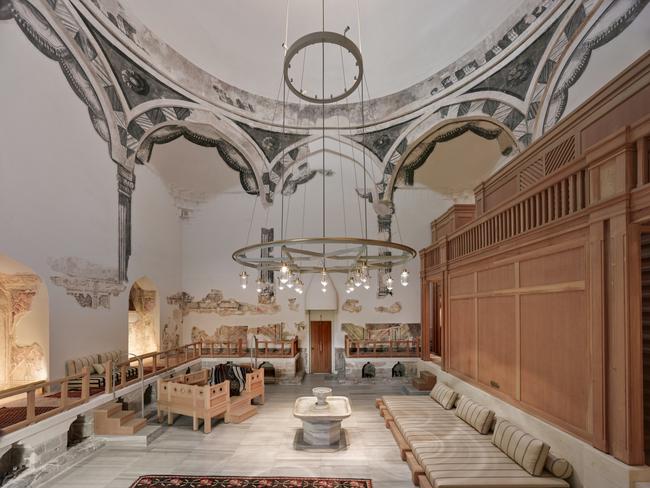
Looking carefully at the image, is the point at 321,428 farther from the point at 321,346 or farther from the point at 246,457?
the point at 321,346

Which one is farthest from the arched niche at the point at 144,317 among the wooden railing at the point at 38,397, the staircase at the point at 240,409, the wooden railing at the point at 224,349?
the wooden railing at the point at 38,397

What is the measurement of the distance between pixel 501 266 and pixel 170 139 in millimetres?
10867

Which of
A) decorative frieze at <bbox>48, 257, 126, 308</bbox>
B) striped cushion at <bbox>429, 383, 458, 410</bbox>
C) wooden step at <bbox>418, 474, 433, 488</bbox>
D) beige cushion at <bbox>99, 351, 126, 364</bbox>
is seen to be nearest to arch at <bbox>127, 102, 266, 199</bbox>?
decorative frieze at <bbox>48, 257, 126, 308</bbox>

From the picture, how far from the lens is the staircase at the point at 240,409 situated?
29.3 feet

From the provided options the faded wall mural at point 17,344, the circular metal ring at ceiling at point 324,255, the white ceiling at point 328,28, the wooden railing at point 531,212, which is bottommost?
the faded wall mural at point 17,344

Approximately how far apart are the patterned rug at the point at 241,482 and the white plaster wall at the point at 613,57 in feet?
27.1

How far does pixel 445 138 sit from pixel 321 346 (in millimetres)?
8781

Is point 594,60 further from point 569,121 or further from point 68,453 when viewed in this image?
point 68,453

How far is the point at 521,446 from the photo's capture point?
531 centimetres

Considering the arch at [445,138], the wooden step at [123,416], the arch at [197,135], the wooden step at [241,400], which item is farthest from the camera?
the arch at [445,138]

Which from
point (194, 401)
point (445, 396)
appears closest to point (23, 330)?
point (194, 401)

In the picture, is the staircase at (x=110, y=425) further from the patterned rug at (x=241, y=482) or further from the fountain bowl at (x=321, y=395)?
the fountain bowl at (x=321, y=395)

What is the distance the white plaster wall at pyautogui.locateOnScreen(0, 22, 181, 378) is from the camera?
707cm

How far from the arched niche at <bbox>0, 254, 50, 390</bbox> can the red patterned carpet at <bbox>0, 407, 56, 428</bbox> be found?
1.33 m
